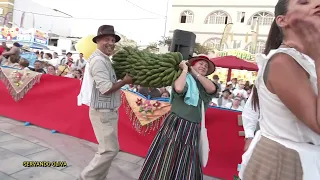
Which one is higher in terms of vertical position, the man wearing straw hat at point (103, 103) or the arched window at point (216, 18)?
the arched window at point (216, 18)

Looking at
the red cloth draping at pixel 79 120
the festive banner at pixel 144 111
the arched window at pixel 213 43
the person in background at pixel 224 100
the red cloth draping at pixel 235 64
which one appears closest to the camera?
the red cloth draping at pixel 79 120

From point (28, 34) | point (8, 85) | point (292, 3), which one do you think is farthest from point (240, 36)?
point (292, 3)

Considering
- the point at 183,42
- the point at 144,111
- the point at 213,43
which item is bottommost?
the point at 144,111

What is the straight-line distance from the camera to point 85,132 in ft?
13.7

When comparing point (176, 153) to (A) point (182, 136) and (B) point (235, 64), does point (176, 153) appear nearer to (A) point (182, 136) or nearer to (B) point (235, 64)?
(A) point (182, 136)

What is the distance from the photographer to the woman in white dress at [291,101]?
2.91 ft

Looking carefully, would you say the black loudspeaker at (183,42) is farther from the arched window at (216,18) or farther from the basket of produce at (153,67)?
the arched window at (216,18)

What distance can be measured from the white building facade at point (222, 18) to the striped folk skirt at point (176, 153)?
74.6 ft

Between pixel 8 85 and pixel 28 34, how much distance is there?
1881 centimetres

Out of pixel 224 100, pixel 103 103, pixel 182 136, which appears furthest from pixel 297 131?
pixel 224 100

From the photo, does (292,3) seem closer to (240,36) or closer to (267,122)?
(267,122)

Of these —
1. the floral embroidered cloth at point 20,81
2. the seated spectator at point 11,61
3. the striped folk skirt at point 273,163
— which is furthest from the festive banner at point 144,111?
the seated spectator at point 11,61

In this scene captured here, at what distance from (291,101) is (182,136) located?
1380 mm

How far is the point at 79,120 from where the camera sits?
13.9 feet
